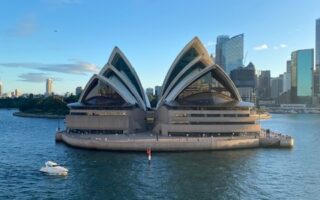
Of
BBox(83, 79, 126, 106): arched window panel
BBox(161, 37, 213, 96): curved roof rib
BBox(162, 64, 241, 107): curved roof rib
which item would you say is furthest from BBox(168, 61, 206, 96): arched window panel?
BBox(83, 79, 126, 106): arched window panel

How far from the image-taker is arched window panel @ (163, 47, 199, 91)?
219 feet

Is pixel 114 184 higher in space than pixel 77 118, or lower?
lower

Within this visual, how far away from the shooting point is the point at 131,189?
2931 centimetres

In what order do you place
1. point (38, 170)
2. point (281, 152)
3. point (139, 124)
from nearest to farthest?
point (38, 170) < point (281, 152) < point (139, 124)

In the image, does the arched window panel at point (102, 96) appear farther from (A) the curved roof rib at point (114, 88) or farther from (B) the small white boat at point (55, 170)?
(B) the small white boat at point (55, 170)

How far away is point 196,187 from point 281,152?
20.6 meters

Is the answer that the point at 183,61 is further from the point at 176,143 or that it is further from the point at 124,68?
the point at 176,143

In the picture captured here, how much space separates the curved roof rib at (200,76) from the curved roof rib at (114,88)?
208 inches

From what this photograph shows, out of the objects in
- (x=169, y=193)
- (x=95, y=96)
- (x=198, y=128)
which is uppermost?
(x=95, y=96)

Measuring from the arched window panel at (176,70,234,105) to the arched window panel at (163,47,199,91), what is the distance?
6404mm

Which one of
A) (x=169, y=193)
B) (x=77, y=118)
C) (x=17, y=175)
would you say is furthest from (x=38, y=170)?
(x=77, y=118)

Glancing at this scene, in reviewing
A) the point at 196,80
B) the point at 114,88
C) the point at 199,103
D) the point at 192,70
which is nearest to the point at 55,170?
the point at 199,103

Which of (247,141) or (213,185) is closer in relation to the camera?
(213,185)

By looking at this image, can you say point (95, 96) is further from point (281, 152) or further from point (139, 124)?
point (281, 152)
